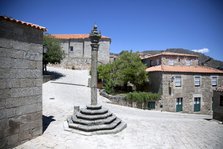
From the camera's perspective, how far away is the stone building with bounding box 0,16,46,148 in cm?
602

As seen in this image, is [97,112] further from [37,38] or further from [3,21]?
[3,21]

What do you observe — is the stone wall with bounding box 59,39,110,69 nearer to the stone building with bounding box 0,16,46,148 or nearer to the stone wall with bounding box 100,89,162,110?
the stone wall with bounding box 100,89,162,110

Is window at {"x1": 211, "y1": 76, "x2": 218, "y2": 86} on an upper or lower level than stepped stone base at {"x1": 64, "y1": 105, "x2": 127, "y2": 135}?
upper

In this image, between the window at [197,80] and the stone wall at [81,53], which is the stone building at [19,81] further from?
the stone wall at [81,53]

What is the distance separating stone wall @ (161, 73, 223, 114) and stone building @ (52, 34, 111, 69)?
22646 millimetres

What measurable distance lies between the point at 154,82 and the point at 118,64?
5341 mm

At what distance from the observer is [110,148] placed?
6.68 metres

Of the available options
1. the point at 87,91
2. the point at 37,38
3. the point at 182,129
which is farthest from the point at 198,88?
the point at 37,38

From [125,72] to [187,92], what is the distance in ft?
27.5

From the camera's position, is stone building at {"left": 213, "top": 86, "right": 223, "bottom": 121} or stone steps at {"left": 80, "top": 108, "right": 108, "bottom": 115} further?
stone building at {"left": 213, "top": 86, "right": 223, "bottom": 121}

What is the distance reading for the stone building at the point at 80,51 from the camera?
42375mm

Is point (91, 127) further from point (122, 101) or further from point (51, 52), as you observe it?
point (51, 52)

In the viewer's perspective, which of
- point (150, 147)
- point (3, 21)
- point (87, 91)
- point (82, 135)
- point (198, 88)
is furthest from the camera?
point (198, 88)

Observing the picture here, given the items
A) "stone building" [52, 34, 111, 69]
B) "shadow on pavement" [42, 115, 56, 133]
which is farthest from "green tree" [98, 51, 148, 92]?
"stone building" [52, 34, 111, 69]
